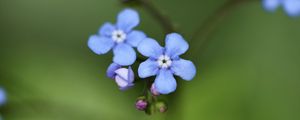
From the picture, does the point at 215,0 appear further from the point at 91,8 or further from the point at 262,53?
the point at 91,8

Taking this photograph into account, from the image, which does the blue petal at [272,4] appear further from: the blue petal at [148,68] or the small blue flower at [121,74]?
the small blue flower at [121,74]

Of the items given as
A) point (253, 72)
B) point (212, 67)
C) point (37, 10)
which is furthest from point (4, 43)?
point (253, 72)

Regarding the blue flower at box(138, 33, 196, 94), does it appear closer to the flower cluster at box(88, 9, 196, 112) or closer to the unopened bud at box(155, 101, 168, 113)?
the flower cluster at box(88, 9, 196, 112)

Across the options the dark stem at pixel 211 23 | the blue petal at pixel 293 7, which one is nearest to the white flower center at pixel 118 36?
the dark stem at pixel 211 23

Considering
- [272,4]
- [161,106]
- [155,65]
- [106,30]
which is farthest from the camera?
[272,4]

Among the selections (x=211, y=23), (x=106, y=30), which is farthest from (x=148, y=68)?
(x=211, y=23)

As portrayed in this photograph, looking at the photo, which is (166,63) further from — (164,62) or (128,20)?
(128,20)

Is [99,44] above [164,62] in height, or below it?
above
